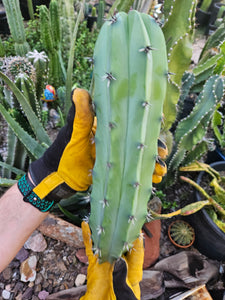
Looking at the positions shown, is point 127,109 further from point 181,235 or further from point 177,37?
point 181,235

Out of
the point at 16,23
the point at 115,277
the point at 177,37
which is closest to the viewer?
the point at 115,277

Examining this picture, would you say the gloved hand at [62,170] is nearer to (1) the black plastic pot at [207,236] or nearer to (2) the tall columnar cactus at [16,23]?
(1) the black plastic pot at [207,236]

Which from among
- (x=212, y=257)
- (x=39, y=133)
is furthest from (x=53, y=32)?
(x=212, y=257)

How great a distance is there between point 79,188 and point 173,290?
3.26 ft

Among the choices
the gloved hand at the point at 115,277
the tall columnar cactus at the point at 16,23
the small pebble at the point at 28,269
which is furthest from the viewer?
the tall columnar cactus at the point at 16,23

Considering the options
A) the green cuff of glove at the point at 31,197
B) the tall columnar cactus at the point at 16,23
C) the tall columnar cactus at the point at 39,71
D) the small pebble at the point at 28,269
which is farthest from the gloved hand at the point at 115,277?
the tall columnar cactus at the point at 16,23

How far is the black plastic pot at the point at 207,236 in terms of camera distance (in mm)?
1616

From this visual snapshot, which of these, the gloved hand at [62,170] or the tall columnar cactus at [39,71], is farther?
the tall columnar cactus at [39,71]

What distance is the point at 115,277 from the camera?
108cm

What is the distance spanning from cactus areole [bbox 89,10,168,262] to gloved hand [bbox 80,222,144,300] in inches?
13.1

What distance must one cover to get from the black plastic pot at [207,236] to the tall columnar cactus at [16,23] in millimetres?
2098

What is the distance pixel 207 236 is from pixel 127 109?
53.0 inches

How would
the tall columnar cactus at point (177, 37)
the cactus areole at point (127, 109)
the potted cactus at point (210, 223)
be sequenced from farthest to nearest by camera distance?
the potted cactus at point (210, 223), the tall columnar cactus at point (177, 37), the cactus areole at point (127, 109)

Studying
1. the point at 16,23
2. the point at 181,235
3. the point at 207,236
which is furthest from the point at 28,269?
the point at 16,23
